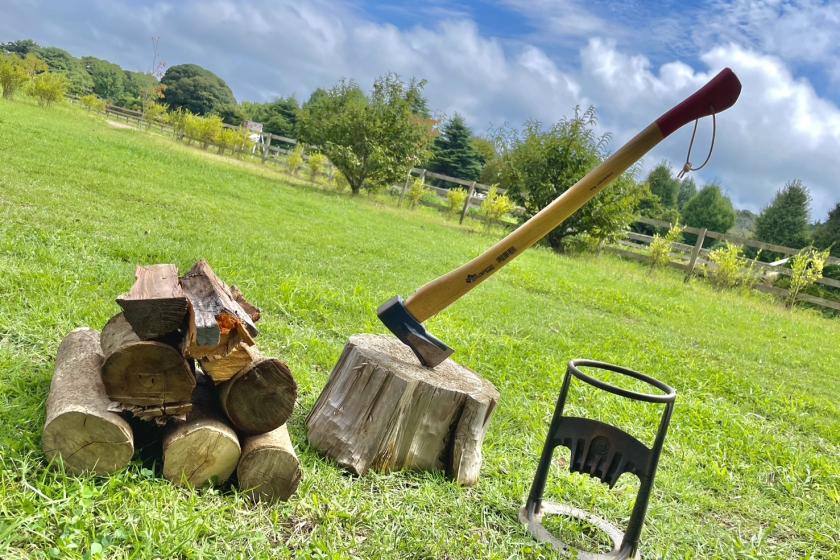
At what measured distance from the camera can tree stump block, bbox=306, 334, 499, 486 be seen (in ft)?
9.60

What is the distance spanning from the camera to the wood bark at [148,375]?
236 cm

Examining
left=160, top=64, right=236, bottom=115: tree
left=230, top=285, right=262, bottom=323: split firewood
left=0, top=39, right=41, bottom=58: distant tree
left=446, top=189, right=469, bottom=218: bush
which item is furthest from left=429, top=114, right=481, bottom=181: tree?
left=0, top=39, right=41, bottom=58: distant tree

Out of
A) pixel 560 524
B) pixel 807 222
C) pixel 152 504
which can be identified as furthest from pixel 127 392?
pixel 807 222

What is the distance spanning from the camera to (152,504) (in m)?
2.24

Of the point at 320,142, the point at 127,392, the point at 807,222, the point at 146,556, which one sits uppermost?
the point at 807,222

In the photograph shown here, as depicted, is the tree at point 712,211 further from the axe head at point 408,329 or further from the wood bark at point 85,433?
the wood bark at point 85,433

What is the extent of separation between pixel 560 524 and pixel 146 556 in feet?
6.14

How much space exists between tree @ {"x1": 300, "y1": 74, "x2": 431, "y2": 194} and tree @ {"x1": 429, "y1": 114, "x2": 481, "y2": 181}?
18.6 m

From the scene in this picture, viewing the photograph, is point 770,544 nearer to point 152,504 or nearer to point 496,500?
point 496,500

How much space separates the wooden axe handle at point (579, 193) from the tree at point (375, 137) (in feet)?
64.5

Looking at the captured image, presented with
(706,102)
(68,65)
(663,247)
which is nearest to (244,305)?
(706,102)

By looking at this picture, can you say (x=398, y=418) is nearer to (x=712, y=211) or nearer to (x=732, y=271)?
(x=732, y=271)

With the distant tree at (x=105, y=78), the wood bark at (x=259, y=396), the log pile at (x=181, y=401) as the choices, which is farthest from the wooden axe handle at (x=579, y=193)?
the distant tree at (x=105, y=78)

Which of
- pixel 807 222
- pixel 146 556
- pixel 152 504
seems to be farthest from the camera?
pixel 807 222
